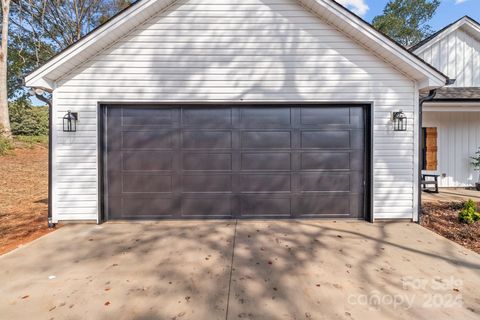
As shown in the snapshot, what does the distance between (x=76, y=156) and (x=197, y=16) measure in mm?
3762

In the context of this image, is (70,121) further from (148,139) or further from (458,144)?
(458,144)

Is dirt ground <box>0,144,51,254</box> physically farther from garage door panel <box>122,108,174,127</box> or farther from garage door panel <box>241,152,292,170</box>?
garage door panel <box>241,152,292,170</box>

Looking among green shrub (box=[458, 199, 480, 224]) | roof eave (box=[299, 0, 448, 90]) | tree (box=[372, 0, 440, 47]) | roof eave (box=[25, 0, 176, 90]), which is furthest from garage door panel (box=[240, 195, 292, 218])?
tree (box=[372, 0, 440, 47])

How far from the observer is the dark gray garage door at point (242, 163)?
5168 millimetres

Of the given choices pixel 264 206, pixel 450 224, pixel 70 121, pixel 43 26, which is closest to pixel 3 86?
pixel 43 26

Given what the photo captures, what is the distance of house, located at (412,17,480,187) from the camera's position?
8219mm

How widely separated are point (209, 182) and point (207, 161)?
45 centimetres

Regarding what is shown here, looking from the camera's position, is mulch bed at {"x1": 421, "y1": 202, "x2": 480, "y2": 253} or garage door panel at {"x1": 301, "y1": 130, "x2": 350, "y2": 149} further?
garage door panel at {"x1": 301, "y1": 130, "x2": 350, "y2": 149}

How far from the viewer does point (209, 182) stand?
17.1ft

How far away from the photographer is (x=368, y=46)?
495 centimetres

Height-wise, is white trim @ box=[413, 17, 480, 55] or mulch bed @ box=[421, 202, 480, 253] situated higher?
white trim @ box=[413, 17, 480, 55]

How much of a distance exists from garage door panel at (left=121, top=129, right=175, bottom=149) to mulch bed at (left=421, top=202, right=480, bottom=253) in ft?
18.0

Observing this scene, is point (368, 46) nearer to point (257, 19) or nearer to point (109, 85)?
point (257, 19)

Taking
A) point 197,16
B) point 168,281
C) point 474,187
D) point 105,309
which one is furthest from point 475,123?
point 105,309
